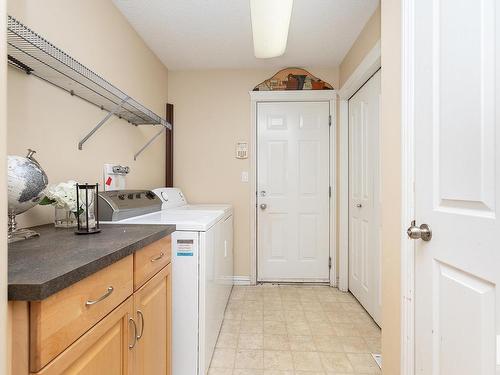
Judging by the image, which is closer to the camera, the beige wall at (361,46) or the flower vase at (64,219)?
the flower vase at (64,219)

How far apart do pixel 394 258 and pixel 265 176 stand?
193cm

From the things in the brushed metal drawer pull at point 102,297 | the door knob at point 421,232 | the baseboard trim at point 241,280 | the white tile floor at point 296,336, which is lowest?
the white tile floor at point 296,336

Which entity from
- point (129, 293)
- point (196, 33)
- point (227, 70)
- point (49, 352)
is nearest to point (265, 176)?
point (227, 70)

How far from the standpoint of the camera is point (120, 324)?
880 mm

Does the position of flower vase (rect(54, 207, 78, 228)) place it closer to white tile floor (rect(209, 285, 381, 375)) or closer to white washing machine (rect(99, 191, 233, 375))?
white washing machine (rect(99, 191, 233, 375))

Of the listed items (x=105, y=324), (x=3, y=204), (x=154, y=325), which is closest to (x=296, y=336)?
(x=154, y=325)

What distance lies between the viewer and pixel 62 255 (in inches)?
30.0

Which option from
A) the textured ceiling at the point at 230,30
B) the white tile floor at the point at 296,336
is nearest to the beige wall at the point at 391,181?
the white tile floor at the point at 296,336

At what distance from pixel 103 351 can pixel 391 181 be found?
4.31ft

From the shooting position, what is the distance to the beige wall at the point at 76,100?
1.22 m

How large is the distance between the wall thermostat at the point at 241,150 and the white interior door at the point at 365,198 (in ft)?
3.73

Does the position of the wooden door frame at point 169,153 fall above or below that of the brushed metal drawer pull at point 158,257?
above

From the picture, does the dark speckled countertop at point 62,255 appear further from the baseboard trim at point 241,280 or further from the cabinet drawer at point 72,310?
the baseboard trim at point 241,280

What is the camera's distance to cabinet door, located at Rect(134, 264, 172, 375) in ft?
3.28
